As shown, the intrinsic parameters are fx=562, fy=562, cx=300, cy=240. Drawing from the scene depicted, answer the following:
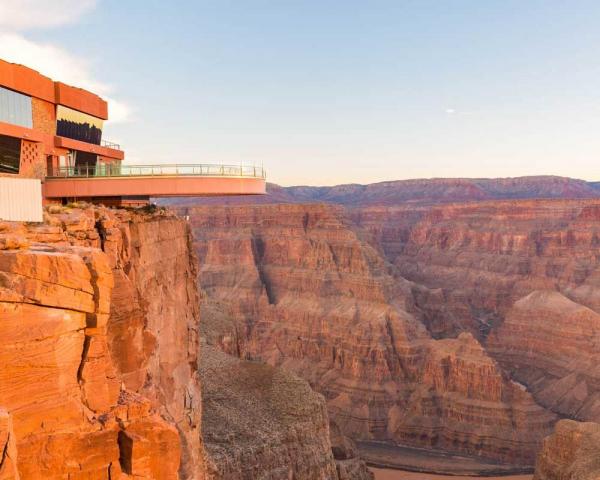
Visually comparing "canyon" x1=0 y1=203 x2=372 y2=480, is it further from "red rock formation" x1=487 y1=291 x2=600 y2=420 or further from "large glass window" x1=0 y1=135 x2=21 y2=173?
"red rock formation" x1=487 y1=291 x2=600 y2=420

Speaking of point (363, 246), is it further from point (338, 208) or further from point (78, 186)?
point (78, 186)

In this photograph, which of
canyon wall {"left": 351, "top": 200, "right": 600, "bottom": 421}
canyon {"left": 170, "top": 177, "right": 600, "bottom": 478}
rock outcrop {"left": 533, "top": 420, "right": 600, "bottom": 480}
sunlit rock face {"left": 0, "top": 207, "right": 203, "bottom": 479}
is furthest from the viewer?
canyon wall {"left": 351, "top": 200, "right": 600, "bottom": 421}

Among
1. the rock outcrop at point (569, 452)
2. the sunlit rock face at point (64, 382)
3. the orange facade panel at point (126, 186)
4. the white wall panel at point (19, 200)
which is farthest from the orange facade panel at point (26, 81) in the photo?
the rock outcrop at point (569, 452)

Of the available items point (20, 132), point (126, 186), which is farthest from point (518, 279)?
point (20, 132)

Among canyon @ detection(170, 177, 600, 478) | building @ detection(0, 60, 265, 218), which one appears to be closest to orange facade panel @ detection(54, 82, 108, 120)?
building @ detection(0, 60, 265, 218)

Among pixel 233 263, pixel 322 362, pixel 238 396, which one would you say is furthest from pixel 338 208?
pixel 238 396

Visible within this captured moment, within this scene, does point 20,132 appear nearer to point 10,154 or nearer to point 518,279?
point 10,154

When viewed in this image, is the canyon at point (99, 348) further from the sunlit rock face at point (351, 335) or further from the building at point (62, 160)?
the sunlit rock face at point (351, 335)
